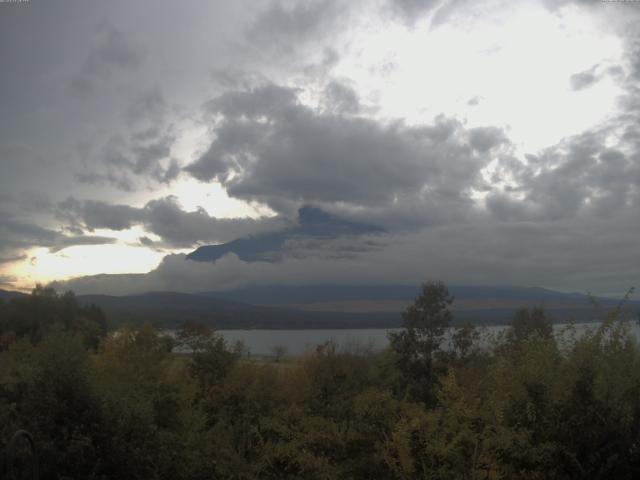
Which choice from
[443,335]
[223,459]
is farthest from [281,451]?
[443,335]

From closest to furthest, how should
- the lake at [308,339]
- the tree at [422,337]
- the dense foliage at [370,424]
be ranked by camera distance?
the dense foliage at [370,424] < the lake at [308,339] < the tree at [422,337]

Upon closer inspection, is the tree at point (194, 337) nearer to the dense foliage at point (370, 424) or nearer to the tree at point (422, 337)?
the dense foliage at point (370, 424)

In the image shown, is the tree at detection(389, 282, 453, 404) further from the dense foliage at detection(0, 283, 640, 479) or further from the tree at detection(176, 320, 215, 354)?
the tree at detection(176, 320, 215, 354)

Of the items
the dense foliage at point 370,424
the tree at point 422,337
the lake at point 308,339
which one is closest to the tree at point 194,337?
the lake at point 308,339

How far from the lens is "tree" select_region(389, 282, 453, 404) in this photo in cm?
3381

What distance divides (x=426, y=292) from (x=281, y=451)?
18147mm

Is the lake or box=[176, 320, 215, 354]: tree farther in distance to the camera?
box=[176, 320, 215, 354]: tree

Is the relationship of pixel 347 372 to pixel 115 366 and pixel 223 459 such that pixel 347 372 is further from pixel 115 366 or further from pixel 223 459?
pixel 115 366

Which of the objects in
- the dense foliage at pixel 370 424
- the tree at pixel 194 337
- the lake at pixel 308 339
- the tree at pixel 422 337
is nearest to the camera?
the dense foliage at pixel 370 424

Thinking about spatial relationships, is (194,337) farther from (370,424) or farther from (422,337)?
(370,424)

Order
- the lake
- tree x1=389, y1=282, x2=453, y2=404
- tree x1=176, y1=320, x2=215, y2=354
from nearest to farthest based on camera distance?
the lake → tree x1=389, y1=282, x2=453, y2=404 → tree x1=176, y1=320, x2=215, y2=354

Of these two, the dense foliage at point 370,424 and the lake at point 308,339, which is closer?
the dense foliage at point 370,424

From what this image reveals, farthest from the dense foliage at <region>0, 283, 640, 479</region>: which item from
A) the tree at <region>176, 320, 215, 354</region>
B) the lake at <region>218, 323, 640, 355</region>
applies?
the tree at <region>176, 320, 215, 354</region>

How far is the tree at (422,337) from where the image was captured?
33812 millimetres
